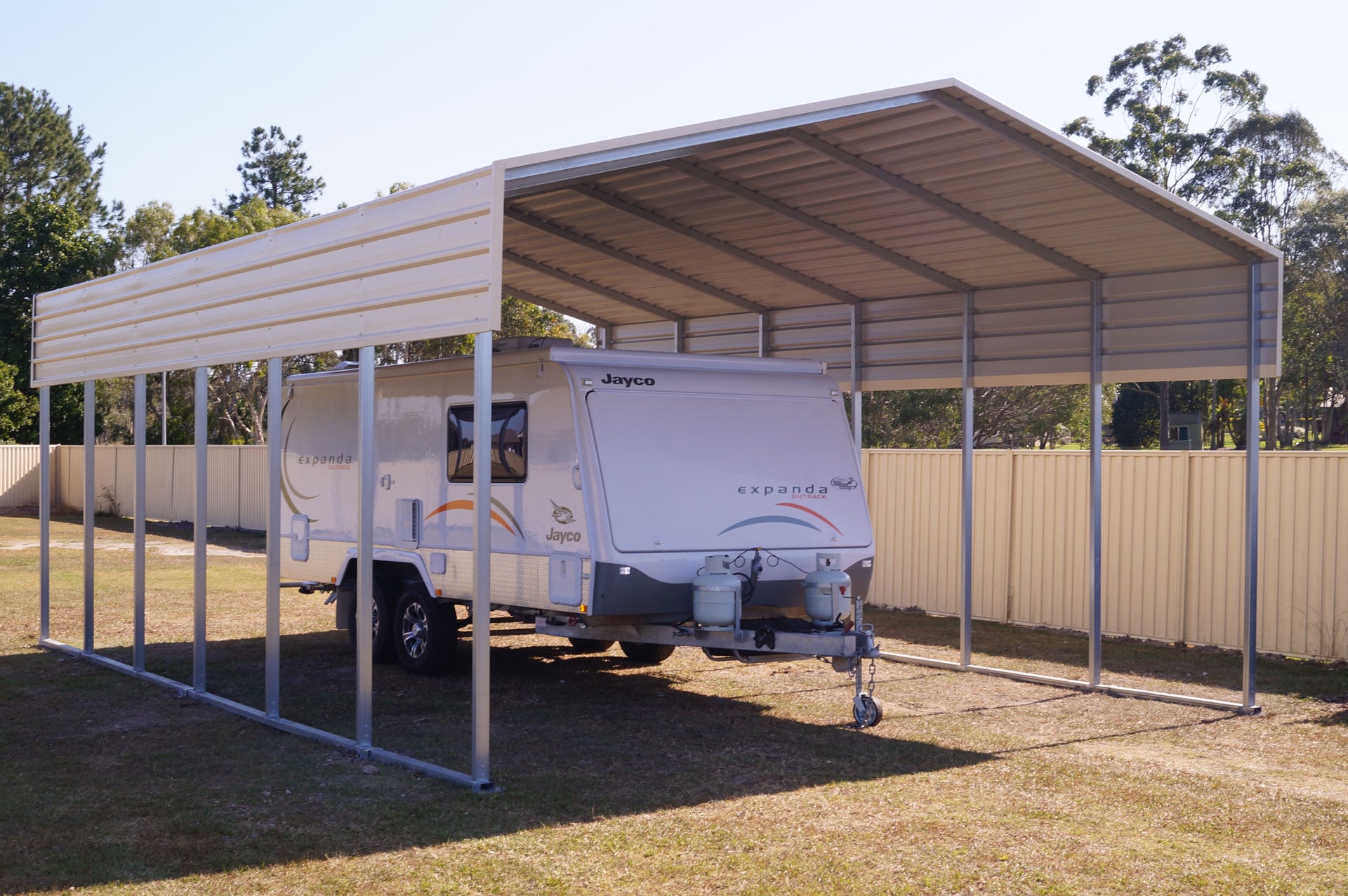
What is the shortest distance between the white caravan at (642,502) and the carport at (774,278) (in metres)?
1.34

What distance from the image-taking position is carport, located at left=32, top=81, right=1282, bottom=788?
749 centimetres

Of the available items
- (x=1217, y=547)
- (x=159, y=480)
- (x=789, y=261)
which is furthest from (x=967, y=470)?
(x=159, y=480)

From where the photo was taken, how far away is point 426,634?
34.9ft

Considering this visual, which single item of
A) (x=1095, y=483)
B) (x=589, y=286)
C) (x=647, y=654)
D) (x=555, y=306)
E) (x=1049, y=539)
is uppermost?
(x=589, y=286)

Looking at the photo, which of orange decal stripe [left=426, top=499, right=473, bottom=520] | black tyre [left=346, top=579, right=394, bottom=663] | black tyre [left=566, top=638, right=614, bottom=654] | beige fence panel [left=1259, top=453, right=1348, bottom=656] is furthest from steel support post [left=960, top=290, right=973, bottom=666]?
black tyre [left=346, top=579, right=394, bottom=663]

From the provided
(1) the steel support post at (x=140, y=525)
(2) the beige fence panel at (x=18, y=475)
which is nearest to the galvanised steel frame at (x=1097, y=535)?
(1) the steel support post at (x=140, y=525)

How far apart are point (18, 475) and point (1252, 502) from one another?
100ft

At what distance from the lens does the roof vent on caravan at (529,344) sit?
912 cm

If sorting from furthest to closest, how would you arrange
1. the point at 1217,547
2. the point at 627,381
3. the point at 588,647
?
the point at 1217,547, the point at 588,647, the point at 627,381

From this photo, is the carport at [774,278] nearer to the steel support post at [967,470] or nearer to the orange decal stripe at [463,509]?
the steel support post at [967,470]

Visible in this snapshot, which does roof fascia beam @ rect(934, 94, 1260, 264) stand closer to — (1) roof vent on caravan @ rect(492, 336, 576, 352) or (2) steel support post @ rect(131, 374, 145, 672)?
(1) roof vent on caravan @ rect(492, 336, 576, 352)

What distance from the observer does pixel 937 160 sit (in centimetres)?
873

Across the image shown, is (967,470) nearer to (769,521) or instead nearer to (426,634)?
(769,521)

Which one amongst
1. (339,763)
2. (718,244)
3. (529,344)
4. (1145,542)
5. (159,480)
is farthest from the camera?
(159,480)
